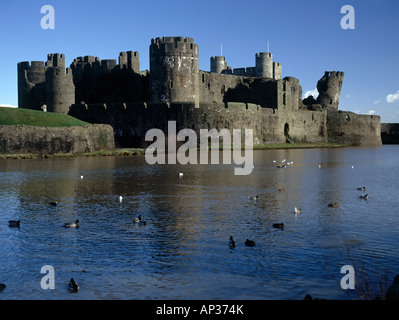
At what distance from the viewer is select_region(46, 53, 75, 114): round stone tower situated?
49.8 meters

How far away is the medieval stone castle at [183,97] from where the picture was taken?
1945 inches

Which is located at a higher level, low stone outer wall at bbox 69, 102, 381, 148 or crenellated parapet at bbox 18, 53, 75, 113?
crenellated parapet at bbox 18, 53, 75, 113

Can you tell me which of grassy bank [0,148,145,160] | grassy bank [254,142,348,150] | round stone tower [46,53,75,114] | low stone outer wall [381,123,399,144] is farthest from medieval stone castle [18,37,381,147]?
low stone outer wall [381,123,399,144]

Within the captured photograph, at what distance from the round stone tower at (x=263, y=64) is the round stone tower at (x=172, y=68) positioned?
21.9 metres

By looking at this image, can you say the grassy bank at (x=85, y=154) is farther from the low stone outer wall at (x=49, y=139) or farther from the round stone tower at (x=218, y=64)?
the round stone tower at (x=218, y=64)

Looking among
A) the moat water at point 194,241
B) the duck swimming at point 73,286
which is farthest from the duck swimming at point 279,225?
the duck swimming at point 73,286

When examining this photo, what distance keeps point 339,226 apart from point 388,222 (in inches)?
52.4

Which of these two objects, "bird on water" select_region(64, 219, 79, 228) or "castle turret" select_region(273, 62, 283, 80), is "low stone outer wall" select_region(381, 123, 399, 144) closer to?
"castle turret" select_region(273, 62, 283, 80)

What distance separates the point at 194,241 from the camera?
10820 millimetres

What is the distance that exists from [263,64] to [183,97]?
23.8 m

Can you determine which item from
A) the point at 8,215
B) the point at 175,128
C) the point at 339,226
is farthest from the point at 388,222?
the point at 175,128

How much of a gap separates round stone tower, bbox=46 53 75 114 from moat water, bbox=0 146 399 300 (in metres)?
31.3

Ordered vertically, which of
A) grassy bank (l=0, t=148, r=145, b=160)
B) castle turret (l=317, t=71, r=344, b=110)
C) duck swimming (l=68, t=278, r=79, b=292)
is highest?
castle turret (l=317, t=71, r=344, b=110)

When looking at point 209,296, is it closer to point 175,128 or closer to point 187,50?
point 175,128
